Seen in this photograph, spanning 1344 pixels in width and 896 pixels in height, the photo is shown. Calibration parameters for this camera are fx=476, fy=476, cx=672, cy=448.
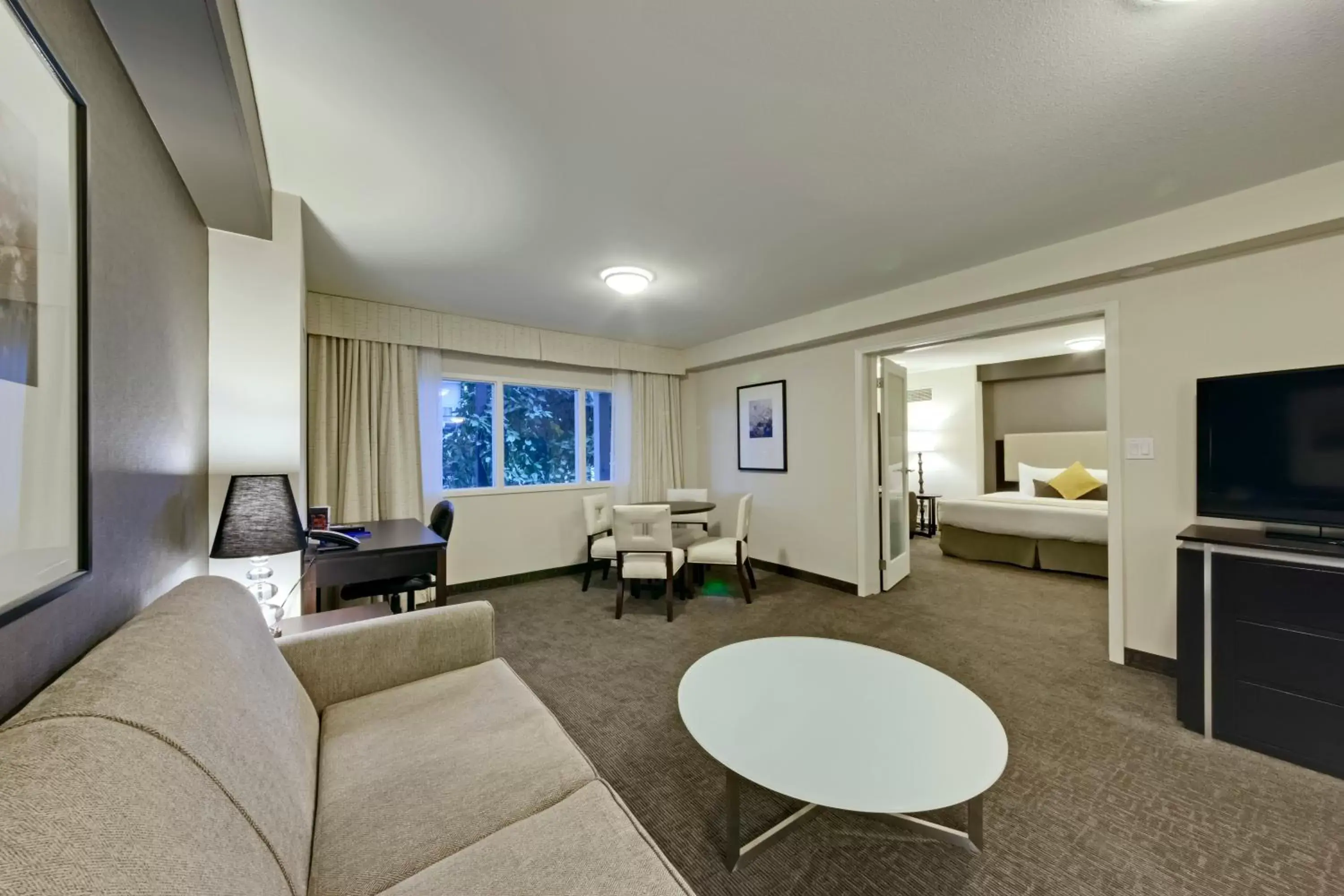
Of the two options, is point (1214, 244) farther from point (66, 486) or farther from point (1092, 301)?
point (66, 486)

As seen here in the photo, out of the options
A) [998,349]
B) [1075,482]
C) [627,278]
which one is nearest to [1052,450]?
[1075,482]

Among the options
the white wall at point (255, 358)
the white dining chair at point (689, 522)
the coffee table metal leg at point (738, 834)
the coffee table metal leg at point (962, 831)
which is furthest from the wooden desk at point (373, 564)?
the white dining chair at point (689, 522)

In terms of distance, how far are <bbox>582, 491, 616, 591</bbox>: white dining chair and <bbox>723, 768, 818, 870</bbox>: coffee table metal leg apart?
257cm

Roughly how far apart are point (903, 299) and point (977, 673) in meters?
2.44

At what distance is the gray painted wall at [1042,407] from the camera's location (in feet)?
19.4

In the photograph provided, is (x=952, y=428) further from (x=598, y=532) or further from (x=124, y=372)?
(x=124, y=372)

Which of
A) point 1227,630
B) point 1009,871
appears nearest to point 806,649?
point 1009,871

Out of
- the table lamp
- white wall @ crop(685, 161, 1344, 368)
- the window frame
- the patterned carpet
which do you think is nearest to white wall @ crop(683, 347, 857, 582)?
white wall @ crop(685, 161, 1344, 368)

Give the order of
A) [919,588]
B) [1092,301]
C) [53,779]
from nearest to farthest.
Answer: [53,779], [1092,301], [919,588]

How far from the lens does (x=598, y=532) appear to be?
178 inches

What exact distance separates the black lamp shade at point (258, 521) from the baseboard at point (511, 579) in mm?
2495

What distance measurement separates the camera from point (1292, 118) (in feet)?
5.53

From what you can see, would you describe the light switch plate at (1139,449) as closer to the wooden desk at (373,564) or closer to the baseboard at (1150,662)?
the baseboard at (1150,662)

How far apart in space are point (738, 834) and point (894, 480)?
11.4 ft
